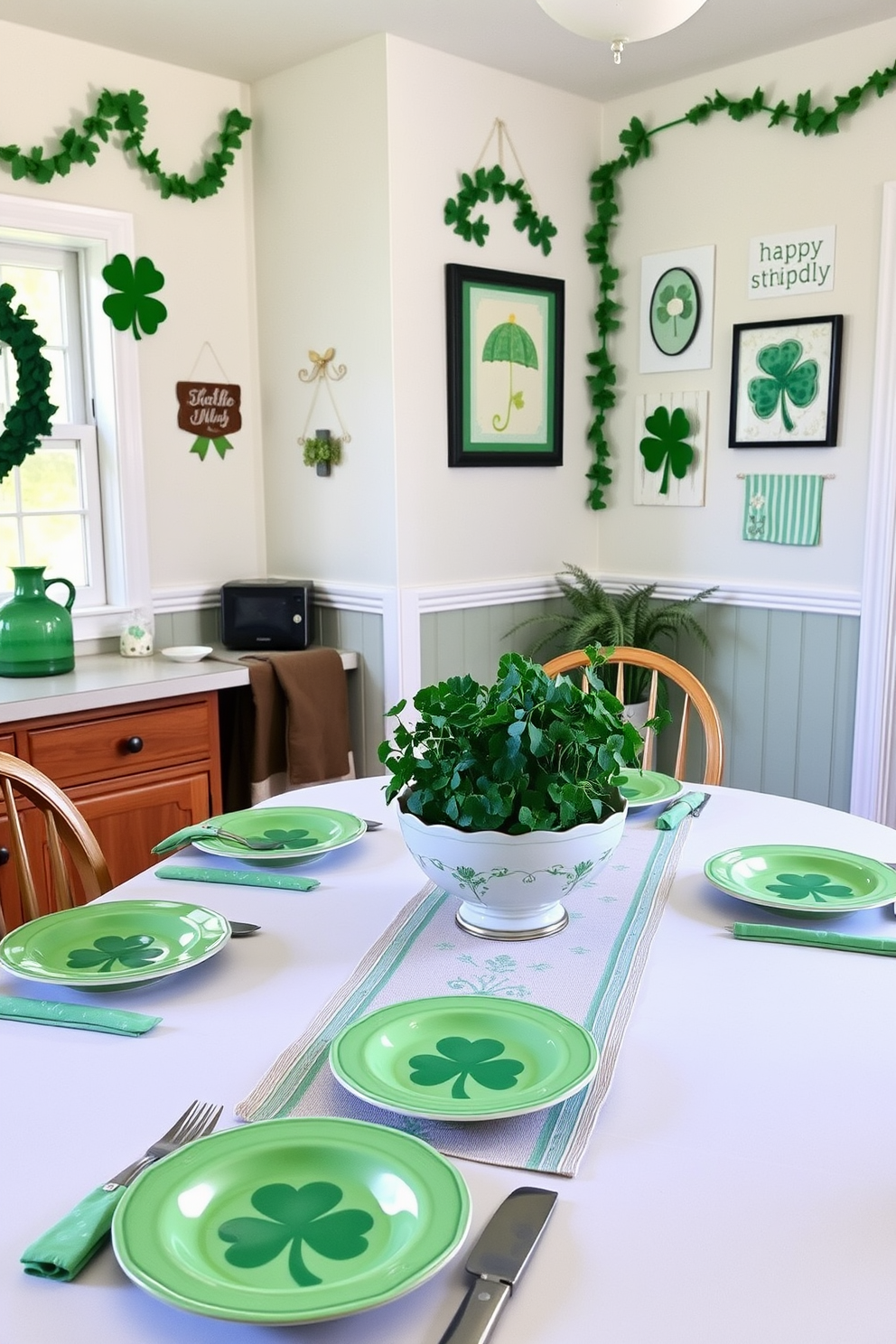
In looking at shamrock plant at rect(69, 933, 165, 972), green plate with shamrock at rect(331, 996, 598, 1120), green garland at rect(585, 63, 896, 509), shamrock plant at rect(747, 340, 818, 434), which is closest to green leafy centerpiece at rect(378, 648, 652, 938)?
green plate with shamrock at rect(331, 996, 598, 1120)

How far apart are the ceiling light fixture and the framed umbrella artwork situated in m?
1.62

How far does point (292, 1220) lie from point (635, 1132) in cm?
29

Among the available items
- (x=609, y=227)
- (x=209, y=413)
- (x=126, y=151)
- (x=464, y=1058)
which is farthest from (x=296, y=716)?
(x=464, y=1058)

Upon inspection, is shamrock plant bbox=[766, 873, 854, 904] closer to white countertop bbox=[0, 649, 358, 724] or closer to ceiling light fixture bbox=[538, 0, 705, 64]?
ceiling light fixture bbox=[538, 0, 705, 64]

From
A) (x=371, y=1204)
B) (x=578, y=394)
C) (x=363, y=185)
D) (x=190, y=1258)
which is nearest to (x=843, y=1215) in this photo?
(x=371, y=1204)

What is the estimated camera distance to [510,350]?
344 centimetres

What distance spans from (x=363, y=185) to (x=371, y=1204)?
282 cm

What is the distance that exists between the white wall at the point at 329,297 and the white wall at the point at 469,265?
0.18ft

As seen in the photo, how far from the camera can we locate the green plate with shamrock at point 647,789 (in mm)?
1844

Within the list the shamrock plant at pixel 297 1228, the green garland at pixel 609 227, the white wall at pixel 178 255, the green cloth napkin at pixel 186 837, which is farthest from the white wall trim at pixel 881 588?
the shamrock plant at pixel 297 1228

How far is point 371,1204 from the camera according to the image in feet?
2.81

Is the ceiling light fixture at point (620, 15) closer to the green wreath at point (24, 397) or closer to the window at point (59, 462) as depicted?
the green wreath at point (24, 397)

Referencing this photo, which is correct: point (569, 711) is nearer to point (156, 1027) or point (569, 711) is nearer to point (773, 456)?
point (156, 1027)

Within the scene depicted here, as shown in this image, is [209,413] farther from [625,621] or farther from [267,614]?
[625,621]
